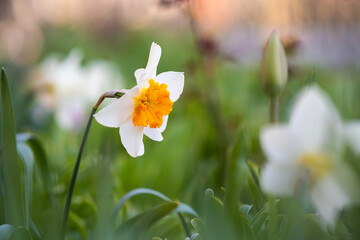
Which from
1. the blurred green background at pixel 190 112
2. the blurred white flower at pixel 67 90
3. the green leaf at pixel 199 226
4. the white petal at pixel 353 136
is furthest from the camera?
the blurred white flower at pixel 67 90

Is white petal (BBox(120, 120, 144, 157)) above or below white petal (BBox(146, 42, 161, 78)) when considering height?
below

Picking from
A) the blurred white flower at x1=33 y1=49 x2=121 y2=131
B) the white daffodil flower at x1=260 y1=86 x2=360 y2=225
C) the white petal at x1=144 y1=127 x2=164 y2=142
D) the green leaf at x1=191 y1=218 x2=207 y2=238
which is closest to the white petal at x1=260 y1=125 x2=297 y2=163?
the white daffodil flower at x1=260 y1=86 x2=360 y2=225

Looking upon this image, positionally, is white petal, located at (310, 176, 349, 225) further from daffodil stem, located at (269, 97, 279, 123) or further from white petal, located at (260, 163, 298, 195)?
daffodil stem, located at (269, 97, 279, 123)

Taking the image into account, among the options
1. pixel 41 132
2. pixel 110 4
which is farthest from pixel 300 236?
pixel 110 4

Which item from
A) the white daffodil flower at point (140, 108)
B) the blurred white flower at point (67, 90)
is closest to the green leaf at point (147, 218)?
the white daffodil flower at point (140, 108)

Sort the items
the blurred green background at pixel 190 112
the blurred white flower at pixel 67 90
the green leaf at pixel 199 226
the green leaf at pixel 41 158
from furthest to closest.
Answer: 1. the blurred white flower at pixel 67 90
2. the blurred green background at pixel 190 112
3. the green leaf at pixel 41 158
4. the green leaf at pixel 199 226

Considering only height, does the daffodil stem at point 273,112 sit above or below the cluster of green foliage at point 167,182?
above

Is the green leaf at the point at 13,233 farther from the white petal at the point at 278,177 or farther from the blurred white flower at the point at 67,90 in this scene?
the blurred white flower at the point at 67,90
